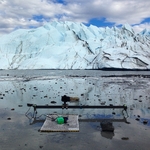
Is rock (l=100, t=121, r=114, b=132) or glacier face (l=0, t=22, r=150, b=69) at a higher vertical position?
glacier face (l=0, t=22, r=150, b=69)

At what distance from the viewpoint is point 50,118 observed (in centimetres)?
916

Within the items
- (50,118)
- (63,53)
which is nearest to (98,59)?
(63,53)

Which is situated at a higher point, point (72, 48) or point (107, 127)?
point (72, 48)

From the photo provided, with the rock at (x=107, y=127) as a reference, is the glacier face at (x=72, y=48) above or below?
above

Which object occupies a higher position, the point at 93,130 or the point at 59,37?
the point at 59,37

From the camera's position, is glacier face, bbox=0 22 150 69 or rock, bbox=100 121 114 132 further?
glacier face, bbox=0 22 150 69

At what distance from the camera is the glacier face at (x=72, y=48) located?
7300 cm

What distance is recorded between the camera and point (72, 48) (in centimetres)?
8325

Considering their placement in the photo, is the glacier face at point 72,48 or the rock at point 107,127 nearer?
the rock at point 107,127

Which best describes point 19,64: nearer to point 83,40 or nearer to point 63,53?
point 63,53

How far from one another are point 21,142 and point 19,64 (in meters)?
88.9

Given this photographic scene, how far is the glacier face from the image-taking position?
7300 cm

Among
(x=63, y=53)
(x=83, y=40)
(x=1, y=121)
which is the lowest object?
(x=1, y=121)

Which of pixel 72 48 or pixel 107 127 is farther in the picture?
pixel 72 48
